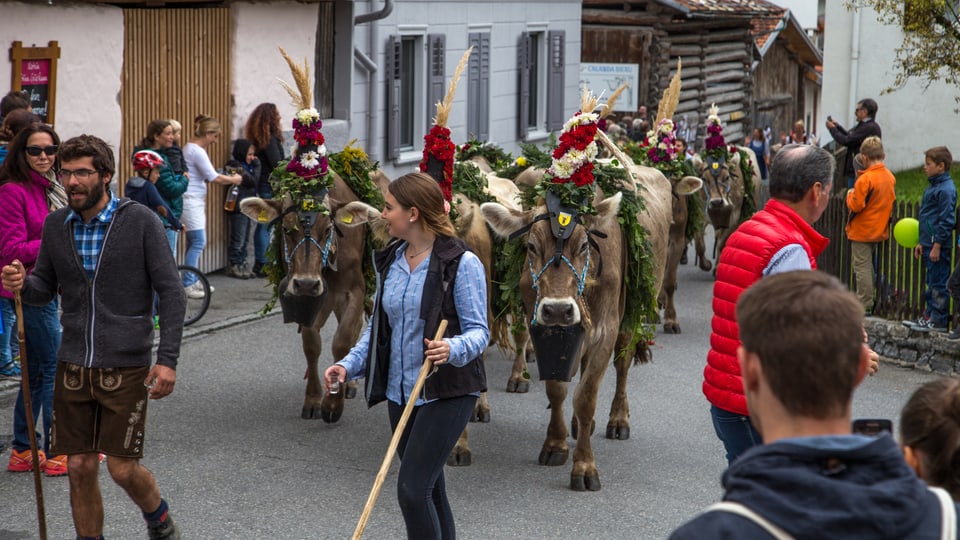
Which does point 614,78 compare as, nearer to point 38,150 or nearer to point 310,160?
point 310,160

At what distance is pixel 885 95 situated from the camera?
79.8 ft

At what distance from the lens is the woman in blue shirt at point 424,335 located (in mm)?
5297

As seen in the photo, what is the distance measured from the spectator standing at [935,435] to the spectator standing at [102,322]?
3425 millimetres

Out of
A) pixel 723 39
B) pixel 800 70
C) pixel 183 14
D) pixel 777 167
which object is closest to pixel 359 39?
pixel 183 14

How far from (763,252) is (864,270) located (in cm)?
819

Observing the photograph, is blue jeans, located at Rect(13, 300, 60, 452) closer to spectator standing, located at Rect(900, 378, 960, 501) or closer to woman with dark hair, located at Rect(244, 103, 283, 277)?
spectator standing, located at Rect(900, 378, 960, 501)

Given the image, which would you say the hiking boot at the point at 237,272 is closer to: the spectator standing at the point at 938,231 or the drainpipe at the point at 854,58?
the spectator standing at the point at 938,231

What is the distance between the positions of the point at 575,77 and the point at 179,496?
18.9m

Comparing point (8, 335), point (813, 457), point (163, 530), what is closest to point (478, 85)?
point (8, 335)

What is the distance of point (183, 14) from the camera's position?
1412 cm

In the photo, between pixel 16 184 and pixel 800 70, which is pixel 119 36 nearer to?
pixel 16 184

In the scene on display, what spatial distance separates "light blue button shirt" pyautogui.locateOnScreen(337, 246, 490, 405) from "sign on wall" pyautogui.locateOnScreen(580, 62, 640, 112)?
2402 cm

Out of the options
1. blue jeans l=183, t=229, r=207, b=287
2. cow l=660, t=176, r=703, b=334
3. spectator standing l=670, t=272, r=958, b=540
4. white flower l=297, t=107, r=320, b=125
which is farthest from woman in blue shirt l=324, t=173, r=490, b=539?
blue jeans l=183, t=229, r=207, b=287

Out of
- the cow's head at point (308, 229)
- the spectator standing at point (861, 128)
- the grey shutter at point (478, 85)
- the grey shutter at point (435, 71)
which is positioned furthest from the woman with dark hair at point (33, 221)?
the grey shutter at point (478, 85)
